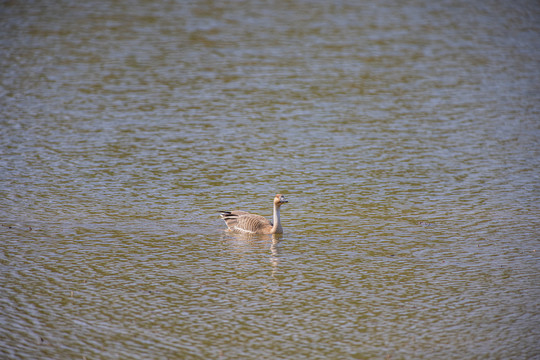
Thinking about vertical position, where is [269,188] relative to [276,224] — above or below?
below

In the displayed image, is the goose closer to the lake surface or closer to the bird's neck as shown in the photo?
the bird's neck

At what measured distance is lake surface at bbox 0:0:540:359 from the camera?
474 inches

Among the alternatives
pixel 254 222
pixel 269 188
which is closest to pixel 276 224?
pixel 254 222

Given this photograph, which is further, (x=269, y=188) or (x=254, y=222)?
(x=269, y=188)

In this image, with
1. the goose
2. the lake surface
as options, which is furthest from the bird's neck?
the lake surface

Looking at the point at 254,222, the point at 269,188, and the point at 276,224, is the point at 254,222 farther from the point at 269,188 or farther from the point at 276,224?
the point at 269,188

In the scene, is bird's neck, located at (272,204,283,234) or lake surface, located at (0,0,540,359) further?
bird's neck, located at (272,204,283,234)

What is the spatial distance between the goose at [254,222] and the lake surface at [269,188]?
270 mm

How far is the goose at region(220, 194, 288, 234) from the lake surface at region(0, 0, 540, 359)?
10.6 inches

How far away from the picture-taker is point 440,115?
26562 mm

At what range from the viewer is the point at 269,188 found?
19359mm

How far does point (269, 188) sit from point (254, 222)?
322 centimetres

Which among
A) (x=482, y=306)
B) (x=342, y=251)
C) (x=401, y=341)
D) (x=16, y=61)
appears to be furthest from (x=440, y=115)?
(x=16, y=61)

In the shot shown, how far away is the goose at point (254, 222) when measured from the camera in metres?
16.2
